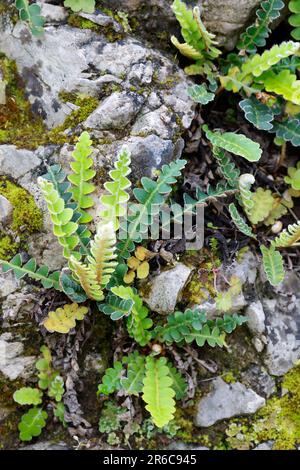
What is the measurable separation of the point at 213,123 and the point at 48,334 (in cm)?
193

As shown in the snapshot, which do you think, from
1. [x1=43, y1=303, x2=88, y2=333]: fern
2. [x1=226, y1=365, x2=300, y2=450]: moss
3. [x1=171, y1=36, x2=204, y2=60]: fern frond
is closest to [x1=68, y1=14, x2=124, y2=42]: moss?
[x1=171, y1=36, x2=204, y2=60]: fern frond

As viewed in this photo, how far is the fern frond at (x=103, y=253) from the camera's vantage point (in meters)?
2.81

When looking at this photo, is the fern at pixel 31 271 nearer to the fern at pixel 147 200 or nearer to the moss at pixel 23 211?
the moss at pixel 23 211

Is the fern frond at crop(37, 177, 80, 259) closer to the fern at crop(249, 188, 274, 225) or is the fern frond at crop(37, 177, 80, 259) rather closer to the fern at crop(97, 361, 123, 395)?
the fern at crop(97, 361, 123, 395)

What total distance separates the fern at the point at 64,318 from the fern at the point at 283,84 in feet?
6.34

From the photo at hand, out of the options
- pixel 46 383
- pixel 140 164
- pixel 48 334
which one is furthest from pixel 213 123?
pixel 46 383

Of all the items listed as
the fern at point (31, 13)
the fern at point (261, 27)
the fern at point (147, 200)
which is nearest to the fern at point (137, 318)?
the fern at point (147, 200)

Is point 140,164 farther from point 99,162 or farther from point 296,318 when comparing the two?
point 296,318

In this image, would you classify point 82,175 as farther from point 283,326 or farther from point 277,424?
point 277,424

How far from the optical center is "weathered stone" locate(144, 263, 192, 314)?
3.37 meters

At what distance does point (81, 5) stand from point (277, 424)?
3.07m

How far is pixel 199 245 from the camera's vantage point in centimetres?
357

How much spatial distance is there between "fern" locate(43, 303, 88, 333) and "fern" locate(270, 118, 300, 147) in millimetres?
1843

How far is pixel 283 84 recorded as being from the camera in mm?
3566
